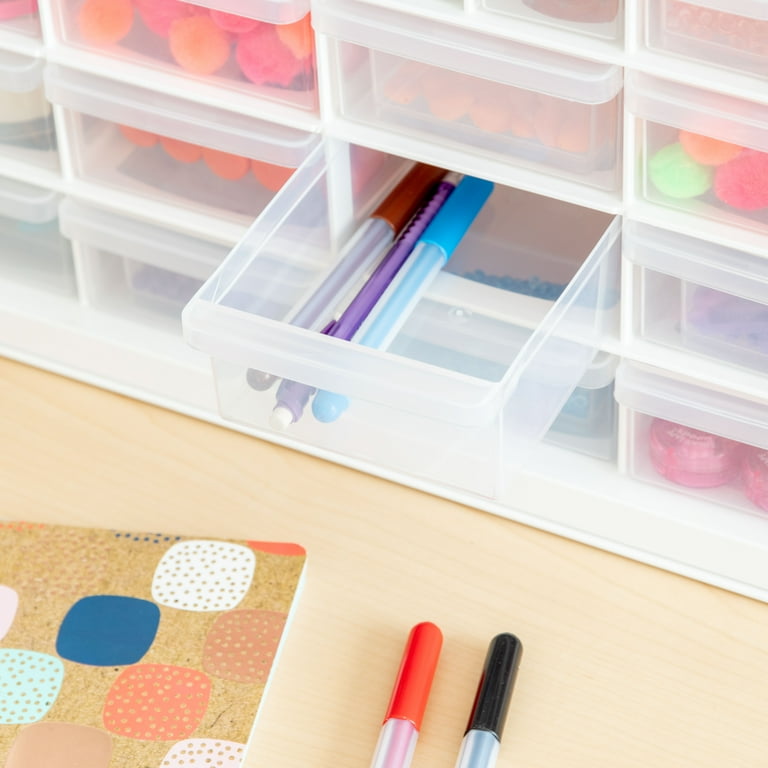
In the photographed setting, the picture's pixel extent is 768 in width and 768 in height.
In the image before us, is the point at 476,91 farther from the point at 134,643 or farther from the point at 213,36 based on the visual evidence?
the point at 134,643

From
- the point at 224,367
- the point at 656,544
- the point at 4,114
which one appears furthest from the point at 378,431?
the point at 4,114

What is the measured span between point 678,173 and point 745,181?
3cm

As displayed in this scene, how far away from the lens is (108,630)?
0.77 meters

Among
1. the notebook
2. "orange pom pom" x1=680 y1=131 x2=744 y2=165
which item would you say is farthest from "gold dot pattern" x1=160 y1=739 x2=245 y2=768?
"orange pom pom" x1=680 y1=131 x2=744 y2=165

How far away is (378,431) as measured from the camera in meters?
0.74

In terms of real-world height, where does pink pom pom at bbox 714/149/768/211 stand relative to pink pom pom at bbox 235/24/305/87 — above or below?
below

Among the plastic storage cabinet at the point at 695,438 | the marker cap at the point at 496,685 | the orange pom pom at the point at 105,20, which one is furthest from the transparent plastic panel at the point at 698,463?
the orange pom pom at the point at 105,20

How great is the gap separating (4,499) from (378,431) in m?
0.25

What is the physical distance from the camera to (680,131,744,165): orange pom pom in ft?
2.23

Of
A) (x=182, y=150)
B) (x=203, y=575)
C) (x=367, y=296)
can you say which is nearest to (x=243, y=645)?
(x=203, y=575)

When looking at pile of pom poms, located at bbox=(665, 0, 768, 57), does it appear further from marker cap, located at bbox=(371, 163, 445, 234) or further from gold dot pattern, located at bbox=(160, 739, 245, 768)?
gold dot pattern, located at bbox=(160, 739, 245, 768)

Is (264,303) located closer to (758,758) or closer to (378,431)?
(378,431)

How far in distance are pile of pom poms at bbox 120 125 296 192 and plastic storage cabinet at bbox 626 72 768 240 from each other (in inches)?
9.0

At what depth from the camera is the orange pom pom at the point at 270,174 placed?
84 centimetres
